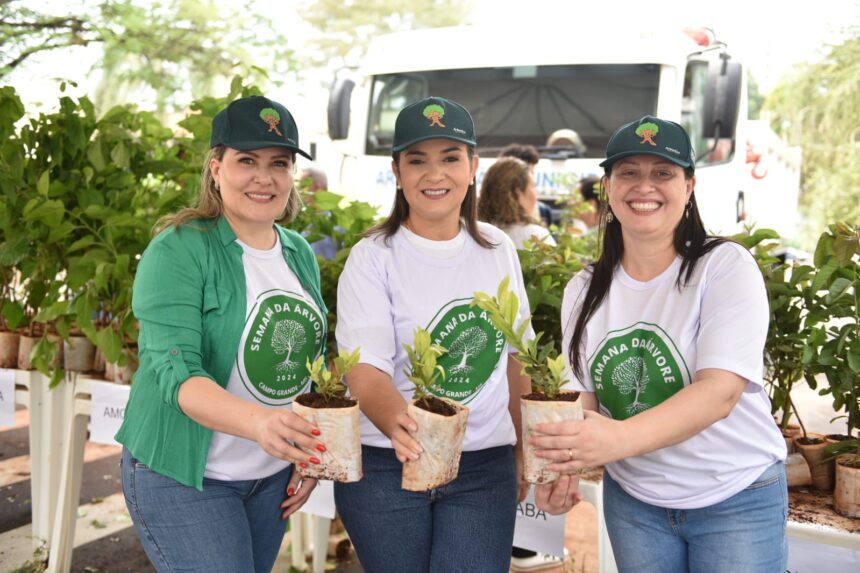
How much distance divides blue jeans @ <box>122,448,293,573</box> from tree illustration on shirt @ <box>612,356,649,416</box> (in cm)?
87

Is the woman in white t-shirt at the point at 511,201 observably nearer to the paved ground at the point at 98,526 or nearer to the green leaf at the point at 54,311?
the paved ground at the point at 98,526

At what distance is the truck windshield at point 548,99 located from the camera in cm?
605

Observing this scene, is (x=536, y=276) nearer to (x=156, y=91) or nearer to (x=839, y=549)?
(x=839, y=549)

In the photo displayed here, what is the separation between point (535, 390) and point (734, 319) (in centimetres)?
42

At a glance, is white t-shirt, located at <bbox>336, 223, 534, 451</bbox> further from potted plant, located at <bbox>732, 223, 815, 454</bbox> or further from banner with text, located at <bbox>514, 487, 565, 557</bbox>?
potted plant, located at <bbox>732, 223, 815, 454</bbox>

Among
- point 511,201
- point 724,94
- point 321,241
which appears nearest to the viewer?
point 321,241

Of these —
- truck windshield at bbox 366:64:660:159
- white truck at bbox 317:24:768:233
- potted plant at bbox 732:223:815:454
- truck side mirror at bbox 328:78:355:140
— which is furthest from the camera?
truck side mirror at bbox 328:78:355:140

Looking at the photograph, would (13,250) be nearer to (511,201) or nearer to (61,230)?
(61,230)

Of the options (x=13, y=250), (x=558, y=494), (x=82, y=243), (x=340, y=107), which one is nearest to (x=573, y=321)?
(x=558, y=494)

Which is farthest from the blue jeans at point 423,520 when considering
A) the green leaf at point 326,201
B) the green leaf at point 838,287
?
the green leaf at point 326,201

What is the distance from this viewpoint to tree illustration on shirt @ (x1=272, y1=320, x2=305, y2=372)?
1.86 meters

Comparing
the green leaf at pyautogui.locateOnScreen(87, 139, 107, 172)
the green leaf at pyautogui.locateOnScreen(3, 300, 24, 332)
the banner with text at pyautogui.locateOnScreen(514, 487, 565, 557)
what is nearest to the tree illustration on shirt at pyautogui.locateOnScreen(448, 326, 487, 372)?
the banner with text at pyautogui.locateOnScreen(514, 487, 565, 557)

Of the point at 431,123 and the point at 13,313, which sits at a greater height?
the point at 431,123

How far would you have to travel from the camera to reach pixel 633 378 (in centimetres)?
175
